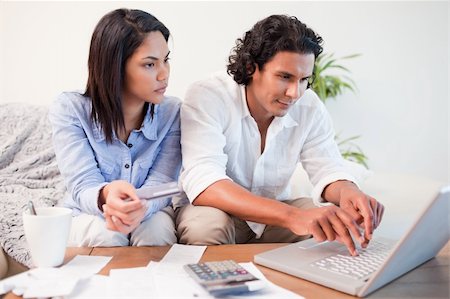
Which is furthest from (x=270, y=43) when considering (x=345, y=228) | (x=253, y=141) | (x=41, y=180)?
(x=41, y=180)

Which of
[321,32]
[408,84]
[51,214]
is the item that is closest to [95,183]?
[51,214]

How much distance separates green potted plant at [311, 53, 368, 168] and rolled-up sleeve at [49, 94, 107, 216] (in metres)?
1.58

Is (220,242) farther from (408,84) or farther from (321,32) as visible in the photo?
(408,84)

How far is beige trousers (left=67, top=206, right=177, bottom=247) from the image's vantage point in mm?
1090

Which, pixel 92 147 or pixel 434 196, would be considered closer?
pixel 434 196

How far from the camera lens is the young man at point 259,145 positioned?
3.72 ft

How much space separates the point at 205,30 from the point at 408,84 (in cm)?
123

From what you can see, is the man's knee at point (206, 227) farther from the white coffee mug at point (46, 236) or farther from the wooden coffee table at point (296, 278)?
the white coffee mug at point (46, 236)

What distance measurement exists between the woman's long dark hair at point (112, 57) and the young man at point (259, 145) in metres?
0.20

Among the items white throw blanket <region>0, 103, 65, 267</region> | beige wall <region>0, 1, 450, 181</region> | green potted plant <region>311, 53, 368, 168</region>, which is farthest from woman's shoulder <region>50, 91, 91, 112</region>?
green potted plant <region>311, 53, 368, 168</region>

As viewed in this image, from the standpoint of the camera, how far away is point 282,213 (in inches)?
40.8

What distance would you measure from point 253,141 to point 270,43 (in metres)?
0.28

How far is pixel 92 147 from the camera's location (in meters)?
1.21

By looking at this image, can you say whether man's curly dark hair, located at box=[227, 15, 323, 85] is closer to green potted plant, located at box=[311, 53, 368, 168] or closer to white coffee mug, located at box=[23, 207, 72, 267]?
white coffee mug, located at box=[23, 207, 72, 267]
